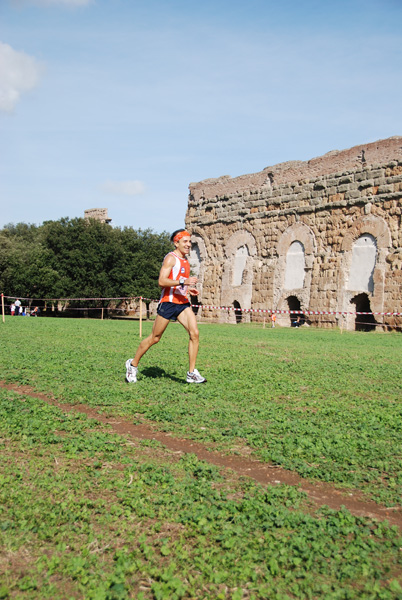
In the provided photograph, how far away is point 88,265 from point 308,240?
55.7 feet

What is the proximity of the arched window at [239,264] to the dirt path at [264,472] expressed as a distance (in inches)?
992

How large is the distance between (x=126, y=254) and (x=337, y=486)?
35.4 metres

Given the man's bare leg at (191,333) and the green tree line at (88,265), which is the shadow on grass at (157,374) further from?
the green tree line at (88,265)

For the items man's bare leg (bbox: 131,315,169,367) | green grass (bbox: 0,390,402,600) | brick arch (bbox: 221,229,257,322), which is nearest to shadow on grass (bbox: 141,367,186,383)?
man's bare leg (bbox: 131,315,169,367)

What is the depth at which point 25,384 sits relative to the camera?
730cm

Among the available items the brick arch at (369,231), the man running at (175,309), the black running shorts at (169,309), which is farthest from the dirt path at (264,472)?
the brick arch at (369,231)

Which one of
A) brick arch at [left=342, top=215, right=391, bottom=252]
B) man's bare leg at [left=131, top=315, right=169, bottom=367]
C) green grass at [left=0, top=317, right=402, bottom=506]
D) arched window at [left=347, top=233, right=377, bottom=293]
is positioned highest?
brick arch at [left=342, top=215, right=391, bottom=252]

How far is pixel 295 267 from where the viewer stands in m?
27.9

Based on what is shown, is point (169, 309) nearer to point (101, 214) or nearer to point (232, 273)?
point (232, 273)

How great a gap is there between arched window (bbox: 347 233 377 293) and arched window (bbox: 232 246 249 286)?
23.0ft

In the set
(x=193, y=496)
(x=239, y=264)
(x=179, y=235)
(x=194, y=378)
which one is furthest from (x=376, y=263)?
(x=193, y=496)

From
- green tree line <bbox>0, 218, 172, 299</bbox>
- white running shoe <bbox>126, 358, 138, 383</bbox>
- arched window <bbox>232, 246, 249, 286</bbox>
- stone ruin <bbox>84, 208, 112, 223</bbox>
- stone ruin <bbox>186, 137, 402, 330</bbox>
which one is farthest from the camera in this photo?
stone ruin <bbox>84, 208, 112, 223</bbox>

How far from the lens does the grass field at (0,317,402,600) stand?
9.15 ft

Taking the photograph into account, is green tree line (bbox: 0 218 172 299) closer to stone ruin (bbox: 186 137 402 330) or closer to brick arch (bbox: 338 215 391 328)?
stone ruin (bbox: 186 137 402 330)
